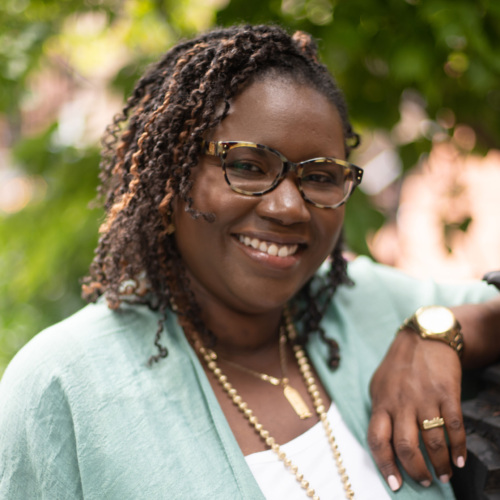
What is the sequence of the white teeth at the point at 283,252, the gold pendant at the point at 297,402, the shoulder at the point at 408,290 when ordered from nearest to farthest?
the white teeth at the point at 283,252 → the gold pendant at the point at 297,402 → the shoulder at the point at 408,290

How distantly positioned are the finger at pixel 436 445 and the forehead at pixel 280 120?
78 centimetres

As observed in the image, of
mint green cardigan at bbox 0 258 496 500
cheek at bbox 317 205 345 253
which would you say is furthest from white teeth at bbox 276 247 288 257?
mint green cardigan at bbox 0 258 496 500

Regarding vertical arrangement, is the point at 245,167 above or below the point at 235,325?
above

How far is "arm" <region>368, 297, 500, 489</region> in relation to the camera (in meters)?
1.65

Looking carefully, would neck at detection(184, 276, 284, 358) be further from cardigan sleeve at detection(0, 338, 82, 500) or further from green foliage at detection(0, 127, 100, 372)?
green foliage at detection(0, 127, 100, 372)

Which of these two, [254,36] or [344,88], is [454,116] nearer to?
[344,88]

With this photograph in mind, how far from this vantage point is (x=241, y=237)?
5.71 ft

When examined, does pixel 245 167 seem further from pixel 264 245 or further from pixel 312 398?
pixel 312 398

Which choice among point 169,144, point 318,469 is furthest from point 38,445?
point 169,144

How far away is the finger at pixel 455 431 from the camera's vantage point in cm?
163

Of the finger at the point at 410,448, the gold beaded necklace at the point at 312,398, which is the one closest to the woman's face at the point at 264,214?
the gold beaded necklace at the point at 312,398

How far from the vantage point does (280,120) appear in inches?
66.2

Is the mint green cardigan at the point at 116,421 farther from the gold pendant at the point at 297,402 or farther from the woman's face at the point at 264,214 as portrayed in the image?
the woman's face at the point at 264,214

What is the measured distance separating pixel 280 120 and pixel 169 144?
329mm
